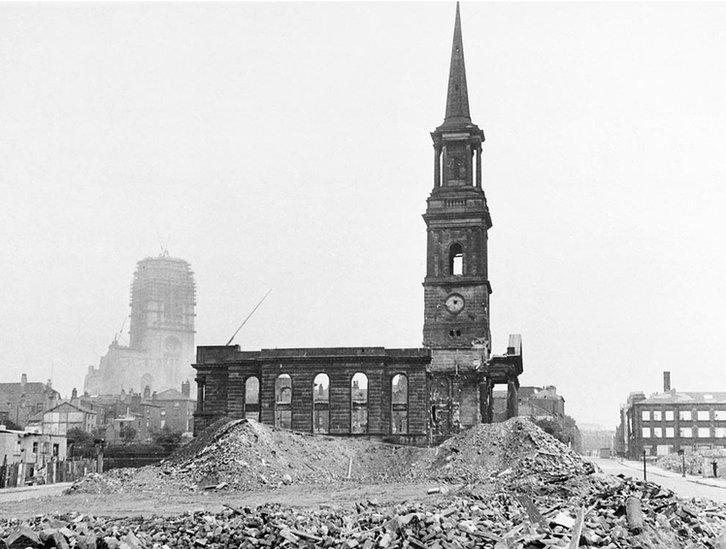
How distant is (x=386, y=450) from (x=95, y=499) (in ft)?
55.7

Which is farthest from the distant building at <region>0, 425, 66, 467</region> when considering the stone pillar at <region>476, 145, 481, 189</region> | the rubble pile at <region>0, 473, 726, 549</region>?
the stone pillar at <region>476, 145, 481, 189</region>

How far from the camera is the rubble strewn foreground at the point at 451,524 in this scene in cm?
1770

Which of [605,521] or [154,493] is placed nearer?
[605,521]

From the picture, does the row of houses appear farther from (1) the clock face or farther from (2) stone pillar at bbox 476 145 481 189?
(2) stone pillar at bbox 476 145 481 189

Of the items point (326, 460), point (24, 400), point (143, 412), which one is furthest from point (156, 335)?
point (326, 460)

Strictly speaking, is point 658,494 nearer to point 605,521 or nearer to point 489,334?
point 605,521

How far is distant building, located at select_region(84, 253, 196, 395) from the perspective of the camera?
17012 cm

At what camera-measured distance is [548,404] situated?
101 metres

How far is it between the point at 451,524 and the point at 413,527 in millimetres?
926

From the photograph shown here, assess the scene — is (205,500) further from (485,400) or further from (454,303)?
(454,303)

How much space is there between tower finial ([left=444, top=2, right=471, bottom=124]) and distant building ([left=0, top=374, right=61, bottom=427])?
2144 inches

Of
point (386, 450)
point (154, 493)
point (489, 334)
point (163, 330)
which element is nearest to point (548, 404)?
point (489, 334)

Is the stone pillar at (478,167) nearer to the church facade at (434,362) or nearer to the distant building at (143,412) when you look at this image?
the church facade at (434,362)

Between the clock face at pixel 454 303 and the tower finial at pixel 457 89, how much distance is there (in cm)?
1148
